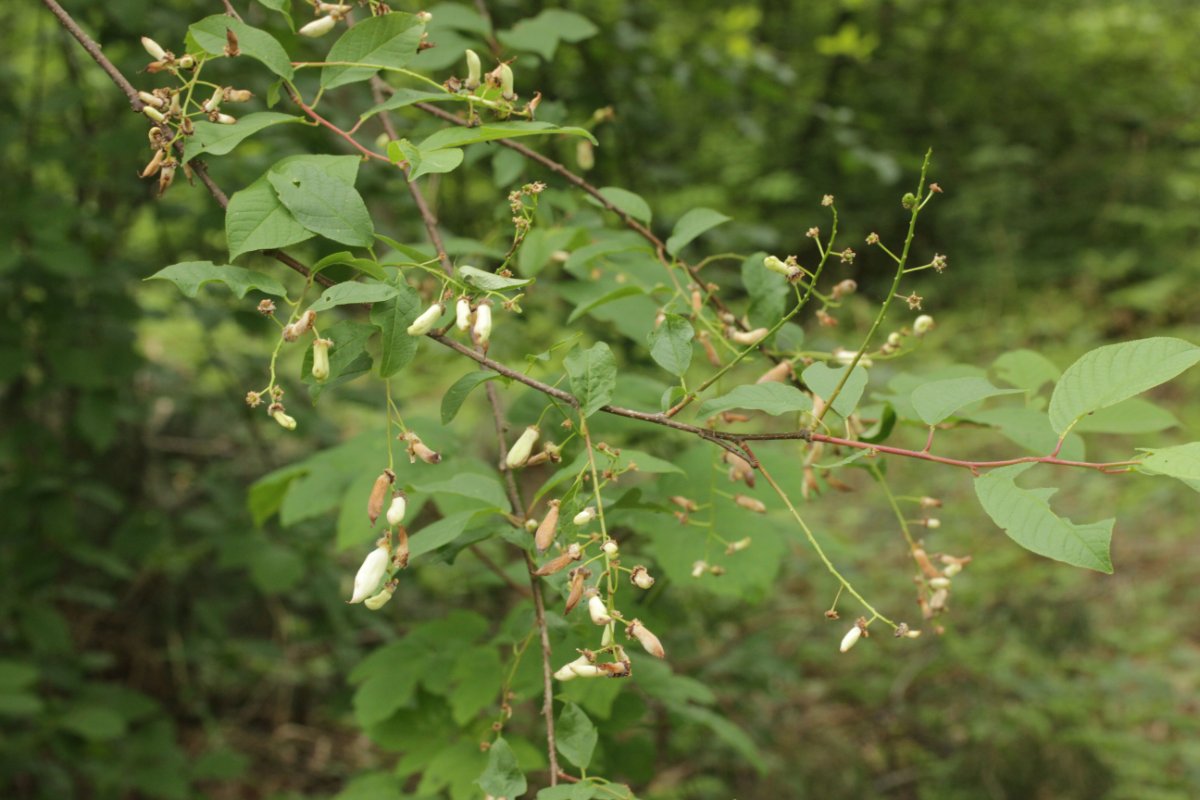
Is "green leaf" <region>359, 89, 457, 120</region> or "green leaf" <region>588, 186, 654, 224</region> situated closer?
"green leaf" <region>359, 89, 457, 120</region>

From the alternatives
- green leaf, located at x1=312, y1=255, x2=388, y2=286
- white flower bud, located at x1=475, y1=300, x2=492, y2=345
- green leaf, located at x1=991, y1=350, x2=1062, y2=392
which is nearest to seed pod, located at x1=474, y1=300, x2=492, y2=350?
white flower bud, located at x1=475, y1=300, x2=492, y2=345

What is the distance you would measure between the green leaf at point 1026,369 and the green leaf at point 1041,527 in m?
0.51

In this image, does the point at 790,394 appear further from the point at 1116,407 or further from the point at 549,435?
the point at 549,435

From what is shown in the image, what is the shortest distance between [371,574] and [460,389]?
0.62 ft

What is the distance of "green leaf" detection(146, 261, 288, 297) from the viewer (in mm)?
885

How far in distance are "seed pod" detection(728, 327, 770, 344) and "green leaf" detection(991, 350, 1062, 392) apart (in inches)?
13.9

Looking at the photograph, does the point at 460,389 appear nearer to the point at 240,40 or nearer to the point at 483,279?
the point at 483,279

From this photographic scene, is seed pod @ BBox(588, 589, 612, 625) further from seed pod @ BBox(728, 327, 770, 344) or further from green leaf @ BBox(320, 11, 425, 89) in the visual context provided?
green leaf @ BBox(320, 11, 425, 89)

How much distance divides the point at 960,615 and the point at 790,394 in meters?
3.16

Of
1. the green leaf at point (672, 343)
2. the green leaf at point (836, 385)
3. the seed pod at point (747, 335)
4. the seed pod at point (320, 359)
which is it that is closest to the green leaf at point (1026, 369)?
the seed pod at point (747, 335)

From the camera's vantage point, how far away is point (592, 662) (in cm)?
88

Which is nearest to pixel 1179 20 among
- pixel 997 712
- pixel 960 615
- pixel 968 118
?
pixel 968 118

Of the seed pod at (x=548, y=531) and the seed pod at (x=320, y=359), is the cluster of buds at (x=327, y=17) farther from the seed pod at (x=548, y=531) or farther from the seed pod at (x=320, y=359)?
the seed pod at (x=548, y=531)

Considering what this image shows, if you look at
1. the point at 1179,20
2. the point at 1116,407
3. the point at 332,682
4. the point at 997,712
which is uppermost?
the point at 1116,407
